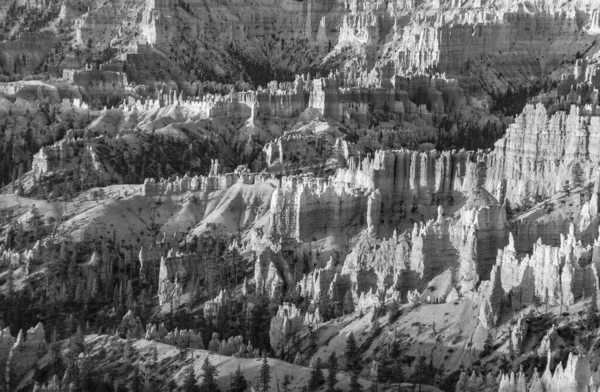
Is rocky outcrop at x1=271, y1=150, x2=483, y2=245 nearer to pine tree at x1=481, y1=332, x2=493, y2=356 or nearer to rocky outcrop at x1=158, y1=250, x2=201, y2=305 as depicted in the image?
rocky outcrop at x1=158, y1=250, x2=201, y2=305

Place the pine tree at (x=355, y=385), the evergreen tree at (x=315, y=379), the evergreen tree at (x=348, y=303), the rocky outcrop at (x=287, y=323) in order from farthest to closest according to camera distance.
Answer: the evergreen tree at (x=348, y=303) → the rocky outcrop at (x=287, y=323) → the evergreen tree at (x=315, y=379) → the pine tree at (x=355, y=385)

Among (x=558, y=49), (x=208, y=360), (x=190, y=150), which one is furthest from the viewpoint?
(x=558, y=49)

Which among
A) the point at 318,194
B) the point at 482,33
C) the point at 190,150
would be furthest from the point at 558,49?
the point at 318,194

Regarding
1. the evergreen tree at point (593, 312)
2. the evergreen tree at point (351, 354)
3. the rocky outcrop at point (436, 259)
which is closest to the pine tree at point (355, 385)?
the evergreen tree at point (351, 354)

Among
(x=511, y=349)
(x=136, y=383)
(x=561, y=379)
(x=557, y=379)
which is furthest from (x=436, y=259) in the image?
(x=561, y=379)

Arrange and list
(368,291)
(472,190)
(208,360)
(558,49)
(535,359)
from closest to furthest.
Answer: (535,359) < (208,360) < (368,291) < (472,190) < (558,49)

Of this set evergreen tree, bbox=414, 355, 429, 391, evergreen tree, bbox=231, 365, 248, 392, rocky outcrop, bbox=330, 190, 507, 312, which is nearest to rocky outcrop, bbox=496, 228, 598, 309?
rocky outcrop, bbox=330, 190, 507, 312

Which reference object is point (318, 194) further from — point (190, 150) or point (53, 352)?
point (190, 150)

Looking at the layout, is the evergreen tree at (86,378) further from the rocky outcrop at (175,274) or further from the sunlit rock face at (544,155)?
the sunlit rock face at (544,155)
